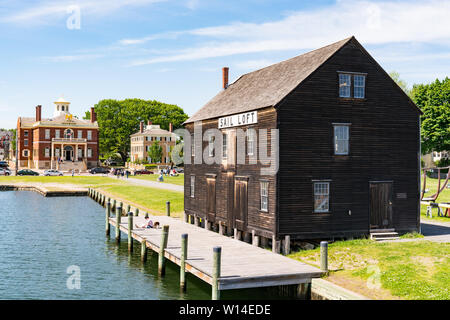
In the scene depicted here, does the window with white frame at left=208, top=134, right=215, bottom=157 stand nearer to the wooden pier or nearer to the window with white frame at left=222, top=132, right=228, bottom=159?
the window with white frame at left=222, top=132, right=228, bottom=159

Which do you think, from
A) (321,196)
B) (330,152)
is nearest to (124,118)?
(330,152)

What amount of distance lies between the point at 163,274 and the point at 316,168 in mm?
9245

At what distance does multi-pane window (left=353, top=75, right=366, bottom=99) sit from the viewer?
27031mm

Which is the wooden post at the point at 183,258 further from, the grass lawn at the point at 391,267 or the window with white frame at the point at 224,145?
the window with white frame at the point at 224,145

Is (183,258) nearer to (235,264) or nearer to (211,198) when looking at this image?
(235,264)

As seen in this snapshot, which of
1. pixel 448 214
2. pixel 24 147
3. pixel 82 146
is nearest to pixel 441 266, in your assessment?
pixel 448 214

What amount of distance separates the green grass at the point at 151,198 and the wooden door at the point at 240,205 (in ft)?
48.2

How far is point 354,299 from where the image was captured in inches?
660

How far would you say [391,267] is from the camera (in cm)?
2030

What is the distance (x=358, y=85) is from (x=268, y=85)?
207 inches

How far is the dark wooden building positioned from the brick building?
97315 millimetres

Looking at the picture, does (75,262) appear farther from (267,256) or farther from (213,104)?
(213,104)

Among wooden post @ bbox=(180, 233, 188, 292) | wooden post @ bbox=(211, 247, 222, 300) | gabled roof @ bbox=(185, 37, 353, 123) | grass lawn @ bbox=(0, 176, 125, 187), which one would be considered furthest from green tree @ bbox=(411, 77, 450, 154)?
wooden post @ bbox=(211, 247, 222, 300)

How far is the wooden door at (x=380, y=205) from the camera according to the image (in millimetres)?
27203
